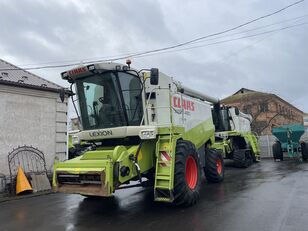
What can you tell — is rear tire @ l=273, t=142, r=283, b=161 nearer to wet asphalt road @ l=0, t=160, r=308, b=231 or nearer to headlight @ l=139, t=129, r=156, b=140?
wet asphalt road @ l=0, t=160, r=308, b=231

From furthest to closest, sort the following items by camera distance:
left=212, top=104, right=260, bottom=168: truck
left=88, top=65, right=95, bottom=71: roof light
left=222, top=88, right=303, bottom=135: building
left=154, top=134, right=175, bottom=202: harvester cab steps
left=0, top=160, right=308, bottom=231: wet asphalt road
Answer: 1. left=222, top=88, right=303, bottom=135: building
2. left=212, top=104, right=260, bottom=168: truck
3. left=88, top=65, right=95, bottom=71: roof light
4. left=154, top=134, right=175, bottom=202: harvester cab steps
5. left=0, top=160, right=308, bottom=231: wet asphalt road

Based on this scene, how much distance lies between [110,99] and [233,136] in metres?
10.8

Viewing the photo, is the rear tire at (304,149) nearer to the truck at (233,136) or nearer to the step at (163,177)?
the truck at (233,136)

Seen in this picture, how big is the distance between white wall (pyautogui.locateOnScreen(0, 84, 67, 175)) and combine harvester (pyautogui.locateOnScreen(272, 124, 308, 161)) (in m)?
13.3

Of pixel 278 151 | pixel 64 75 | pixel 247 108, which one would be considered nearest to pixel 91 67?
pixel 64 75

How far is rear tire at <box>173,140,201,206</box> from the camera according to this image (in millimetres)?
7262

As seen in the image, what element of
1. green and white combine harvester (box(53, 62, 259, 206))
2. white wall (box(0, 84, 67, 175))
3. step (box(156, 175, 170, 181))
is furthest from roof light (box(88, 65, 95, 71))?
white wall (box(0, 84, 67, 175))

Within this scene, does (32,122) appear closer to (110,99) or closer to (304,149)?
(110,99)

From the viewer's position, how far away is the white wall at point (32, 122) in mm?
12281

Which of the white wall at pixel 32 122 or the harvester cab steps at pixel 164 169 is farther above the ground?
the white wall at pixel 32 122

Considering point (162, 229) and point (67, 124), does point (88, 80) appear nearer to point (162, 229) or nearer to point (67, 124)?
point (162, 229)

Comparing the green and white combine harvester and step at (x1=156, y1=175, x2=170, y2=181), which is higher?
the green and white combine harvester

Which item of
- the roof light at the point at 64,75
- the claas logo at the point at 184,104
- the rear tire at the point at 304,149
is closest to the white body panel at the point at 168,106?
the claas logo at the point at 184,104

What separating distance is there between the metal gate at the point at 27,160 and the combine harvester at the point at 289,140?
14.3m
